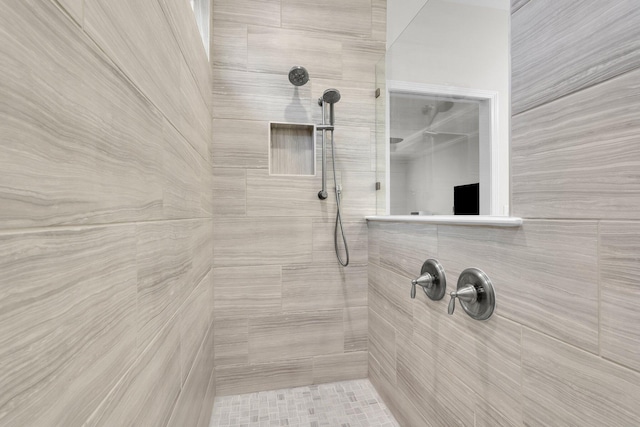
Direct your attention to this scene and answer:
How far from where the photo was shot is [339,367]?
1739mm

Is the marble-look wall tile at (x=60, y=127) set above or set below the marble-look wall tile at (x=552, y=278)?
above

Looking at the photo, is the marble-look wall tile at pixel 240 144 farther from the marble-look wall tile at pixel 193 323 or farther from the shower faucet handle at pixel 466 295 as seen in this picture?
the shower faucet handle at pixel 466 295

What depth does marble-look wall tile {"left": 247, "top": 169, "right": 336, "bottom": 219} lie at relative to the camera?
1.64m

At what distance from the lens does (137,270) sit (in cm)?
59

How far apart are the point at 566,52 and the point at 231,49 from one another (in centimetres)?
151

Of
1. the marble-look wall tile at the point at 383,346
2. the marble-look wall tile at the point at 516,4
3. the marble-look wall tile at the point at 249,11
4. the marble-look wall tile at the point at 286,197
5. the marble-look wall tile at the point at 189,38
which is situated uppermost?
the marble-look wall tile at the point at 249,11

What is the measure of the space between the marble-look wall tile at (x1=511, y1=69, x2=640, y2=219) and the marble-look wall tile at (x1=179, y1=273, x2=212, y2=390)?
1.04 meters

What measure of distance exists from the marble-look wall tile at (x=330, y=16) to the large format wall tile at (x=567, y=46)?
3.80 ft

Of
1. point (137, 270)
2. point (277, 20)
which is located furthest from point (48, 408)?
point (277, 20)

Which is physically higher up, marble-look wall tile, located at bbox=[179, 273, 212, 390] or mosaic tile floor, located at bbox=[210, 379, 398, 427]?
marble-look wall tile, located at bbox=[179, 273, 212, 390]

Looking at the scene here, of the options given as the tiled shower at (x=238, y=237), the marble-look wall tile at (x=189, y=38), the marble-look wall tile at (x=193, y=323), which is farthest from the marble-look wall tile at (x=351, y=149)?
the marble-look wall tile at (x=193, y=323)

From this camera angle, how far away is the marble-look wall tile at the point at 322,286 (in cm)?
168

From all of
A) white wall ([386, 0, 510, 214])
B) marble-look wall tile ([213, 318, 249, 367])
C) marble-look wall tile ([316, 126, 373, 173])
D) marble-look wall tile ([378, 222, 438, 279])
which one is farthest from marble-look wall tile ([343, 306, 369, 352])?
white wall ([386, 0, 510, 214])

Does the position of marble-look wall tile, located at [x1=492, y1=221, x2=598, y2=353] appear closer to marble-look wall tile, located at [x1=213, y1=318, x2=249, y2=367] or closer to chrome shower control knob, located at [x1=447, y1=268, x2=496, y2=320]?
chrome shower control knob, located at [x1=447, y1=268, x2=496, y2=320]
